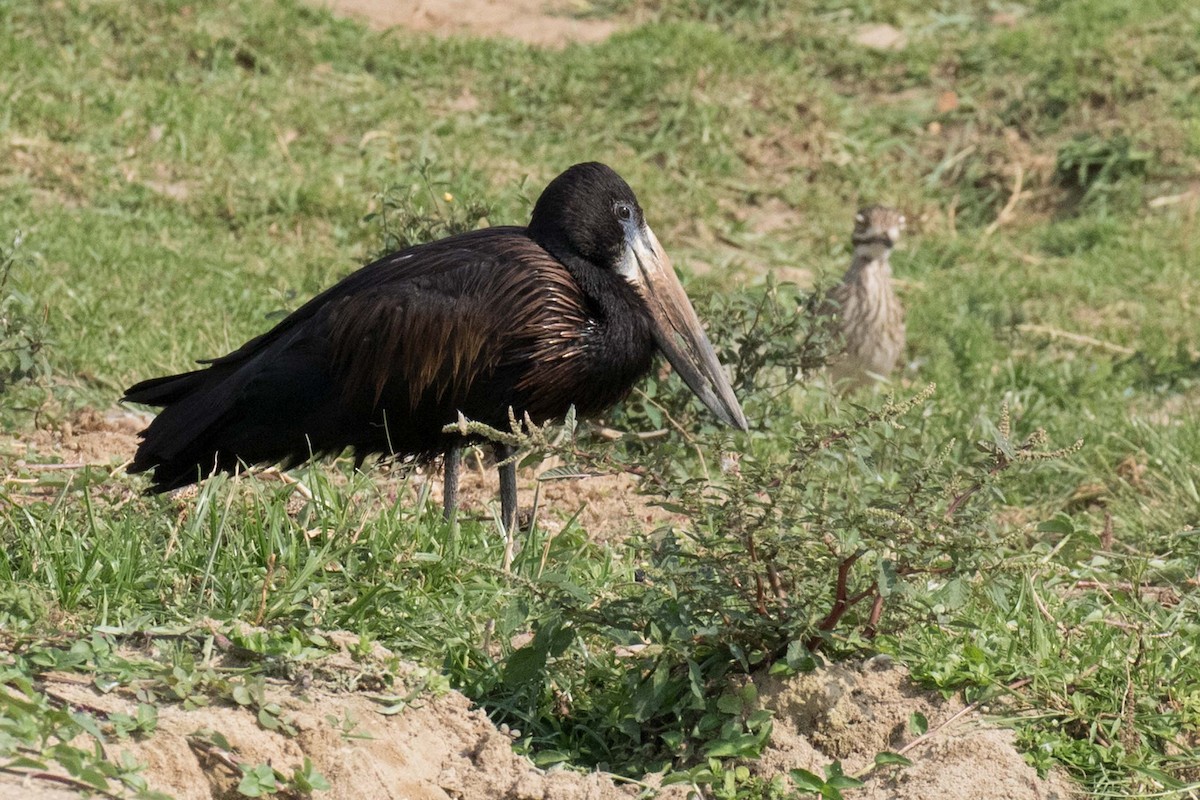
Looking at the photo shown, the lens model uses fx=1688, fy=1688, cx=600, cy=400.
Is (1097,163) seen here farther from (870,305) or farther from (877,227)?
(870,305)

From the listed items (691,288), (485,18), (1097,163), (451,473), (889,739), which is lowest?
(889,739)

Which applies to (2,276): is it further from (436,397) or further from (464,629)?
(464,629)

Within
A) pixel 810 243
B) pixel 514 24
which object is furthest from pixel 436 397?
pixel 514 24

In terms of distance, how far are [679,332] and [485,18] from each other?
6.01 meters

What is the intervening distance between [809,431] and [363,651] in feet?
3.58

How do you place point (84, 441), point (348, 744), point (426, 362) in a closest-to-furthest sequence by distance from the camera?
point (348, 744)
point (426, 362)
point (84, 441)

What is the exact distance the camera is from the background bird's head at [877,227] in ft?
27.3

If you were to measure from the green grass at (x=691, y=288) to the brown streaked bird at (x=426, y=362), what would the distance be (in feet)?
1.18

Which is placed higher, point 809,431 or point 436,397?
point 809,431

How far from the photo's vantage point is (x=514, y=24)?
428 inches

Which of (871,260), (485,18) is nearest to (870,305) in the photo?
(871,260)

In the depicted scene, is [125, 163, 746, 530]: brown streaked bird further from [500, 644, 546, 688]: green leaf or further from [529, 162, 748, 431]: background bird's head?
[500, 644, 546, 688]: green leaf

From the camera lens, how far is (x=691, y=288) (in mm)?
6191

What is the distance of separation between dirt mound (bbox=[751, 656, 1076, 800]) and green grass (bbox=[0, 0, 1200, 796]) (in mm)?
Answer: 72
